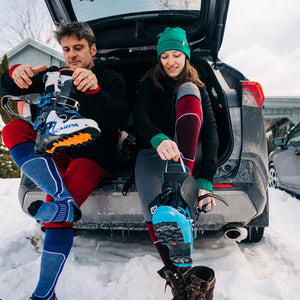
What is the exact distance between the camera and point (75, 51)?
1.63m

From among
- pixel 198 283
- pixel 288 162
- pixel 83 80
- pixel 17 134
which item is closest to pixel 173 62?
pixel 83 80

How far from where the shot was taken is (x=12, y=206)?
11.0 ft

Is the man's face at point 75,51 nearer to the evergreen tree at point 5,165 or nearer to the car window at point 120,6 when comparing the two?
the car window at point 120,6

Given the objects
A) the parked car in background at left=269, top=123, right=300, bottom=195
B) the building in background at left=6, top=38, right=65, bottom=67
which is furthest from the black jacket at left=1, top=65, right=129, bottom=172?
the building in background at left=6, top=38, right=65, bottom=67

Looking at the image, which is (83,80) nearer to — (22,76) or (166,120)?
(22,76)

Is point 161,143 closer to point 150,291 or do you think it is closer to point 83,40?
point 150,291

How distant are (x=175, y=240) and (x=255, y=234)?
1.29 meters

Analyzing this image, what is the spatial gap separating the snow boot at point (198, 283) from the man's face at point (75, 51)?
1402 millimetres

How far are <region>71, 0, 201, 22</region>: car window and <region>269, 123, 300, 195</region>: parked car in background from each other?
2.67m

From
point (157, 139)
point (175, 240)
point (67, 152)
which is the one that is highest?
point (157, 139)

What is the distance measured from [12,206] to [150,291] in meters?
2.73

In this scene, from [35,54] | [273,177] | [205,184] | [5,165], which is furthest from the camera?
[35,54]

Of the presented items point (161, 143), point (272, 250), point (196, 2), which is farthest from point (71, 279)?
point (196, 2)

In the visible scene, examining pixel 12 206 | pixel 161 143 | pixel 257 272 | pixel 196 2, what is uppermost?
pixel 196 2
